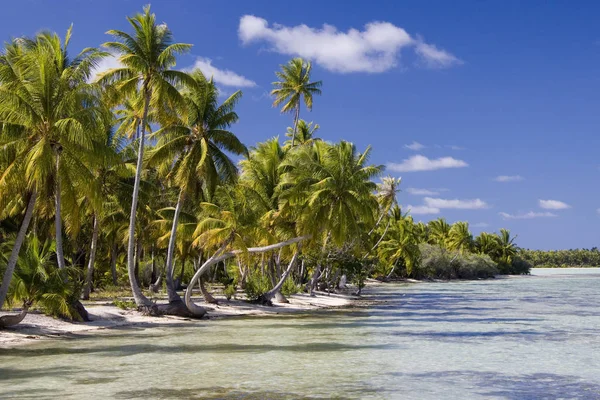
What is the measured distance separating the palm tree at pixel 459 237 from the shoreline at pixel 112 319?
70.5 meters

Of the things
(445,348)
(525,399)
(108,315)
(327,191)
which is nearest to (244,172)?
(327,191)

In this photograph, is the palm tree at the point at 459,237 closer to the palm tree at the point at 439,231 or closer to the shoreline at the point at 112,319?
the palm tree at the point at 439,231

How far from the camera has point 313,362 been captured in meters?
16.8

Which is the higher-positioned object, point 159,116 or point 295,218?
point 159,116

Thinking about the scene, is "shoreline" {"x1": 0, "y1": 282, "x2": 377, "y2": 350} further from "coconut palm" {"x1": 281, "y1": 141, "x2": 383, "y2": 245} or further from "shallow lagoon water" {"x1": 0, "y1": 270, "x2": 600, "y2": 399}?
"coconut palm" {"x1": 281, "y1": 141, "x2": 383, "y2": 245}

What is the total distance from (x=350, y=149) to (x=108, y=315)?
51.6 ft

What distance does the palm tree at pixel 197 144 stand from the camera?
28969 millimetres

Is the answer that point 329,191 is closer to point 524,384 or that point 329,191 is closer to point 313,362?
point 313,362

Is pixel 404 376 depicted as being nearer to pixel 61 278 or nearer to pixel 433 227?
pixel 61 278

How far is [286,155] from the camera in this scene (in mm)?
36844

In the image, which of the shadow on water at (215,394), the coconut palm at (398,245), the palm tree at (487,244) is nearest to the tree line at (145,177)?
the shadow on water at (215,394)

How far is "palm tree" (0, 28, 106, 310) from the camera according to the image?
19.2m

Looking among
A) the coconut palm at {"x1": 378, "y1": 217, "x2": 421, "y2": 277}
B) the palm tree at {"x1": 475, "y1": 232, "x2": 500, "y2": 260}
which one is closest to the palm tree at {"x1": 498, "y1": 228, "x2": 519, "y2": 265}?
the palm tree at {"x1": 475, "y1": 232, "x2": 500, "y2": 260}

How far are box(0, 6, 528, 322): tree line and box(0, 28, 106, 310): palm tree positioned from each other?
0.04 meters
